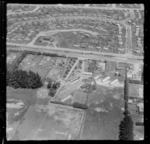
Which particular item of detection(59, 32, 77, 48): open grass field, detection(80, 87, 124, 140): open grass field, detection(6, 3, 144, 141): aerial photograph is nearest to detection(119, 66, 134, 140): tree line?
detection(6, 3, 144, 141): aerial photograph

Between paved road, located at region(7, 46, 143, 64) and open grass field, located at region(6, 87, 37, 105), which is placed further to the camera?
paved road, located at region(7, 46, 143, 64)

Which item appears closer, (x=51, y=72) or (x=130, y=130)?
(x=130, y=130)

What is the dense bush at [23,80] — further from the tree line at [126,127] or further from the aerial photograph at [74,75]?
the tree line at [126,127]

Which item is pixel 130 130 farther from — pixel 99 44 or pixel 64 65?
pixel 99 44

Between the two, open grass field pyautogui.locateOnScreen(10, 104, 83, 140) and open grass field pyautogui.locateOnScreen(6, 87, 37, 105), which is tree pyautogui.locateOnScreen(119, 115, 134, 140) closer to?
open grass field pyautogui.locateOnScreen(10, 104, 83, 140)

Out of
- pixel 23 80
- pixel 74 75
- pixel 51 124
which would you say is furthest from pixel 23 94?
pixel 74 75
